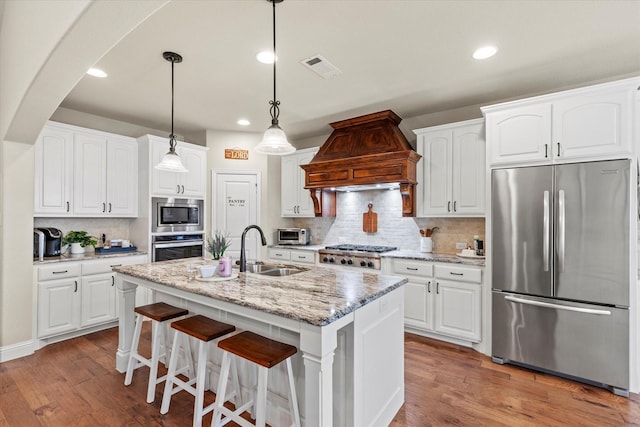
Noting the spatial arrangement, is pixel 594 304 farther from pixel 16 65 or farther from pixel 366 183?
pixel 16 65

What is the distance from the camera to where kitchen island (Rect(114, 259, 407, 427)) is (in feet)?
4.81

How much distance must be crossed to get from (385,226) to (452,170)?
121 cm

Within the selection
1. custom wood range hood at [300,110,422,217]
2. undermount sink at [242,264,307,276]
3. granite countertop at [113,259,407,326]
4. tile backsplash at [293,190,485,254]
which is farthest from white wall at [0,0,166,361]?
tile backsplash at [293,190,485,254]

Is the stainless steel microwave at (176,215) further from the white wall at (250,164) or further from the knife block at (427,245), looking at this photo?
the knife block at (427,245)

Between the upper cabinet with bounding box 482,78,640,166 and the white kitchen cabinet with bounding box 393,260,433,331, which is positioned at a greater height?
the upper cabinet with bounding box 482,78,640,166

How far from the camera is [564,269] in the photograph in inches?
103

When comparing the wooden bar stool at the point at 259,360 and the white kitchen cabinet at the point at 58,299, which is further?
the white kitchen cabinet at the point at 58,299

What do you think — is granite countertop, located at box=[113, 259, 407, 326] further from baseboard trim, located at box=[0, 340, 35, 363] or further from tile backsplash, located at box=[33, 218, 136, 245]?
tile backsplash, located at box=[33, 218, 136, 245]

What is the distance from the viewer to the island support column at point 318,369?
142 cm

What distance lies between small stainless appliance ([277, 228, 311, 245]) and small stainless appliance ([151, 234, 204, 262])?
120cm

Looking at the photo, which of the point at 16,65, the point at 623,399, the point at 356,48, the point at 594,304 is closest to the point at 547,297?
the point at 594,304

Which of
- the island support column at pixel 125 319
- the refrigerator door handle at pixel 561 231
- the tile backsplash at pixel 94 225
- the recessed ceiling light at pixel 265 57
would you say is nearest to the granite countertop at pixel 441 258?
the refrigerator door handle at pixel 561 231

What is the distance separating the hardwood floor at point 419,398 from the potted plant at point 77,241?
1206 mm

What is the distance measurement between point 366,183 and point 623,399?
2.90 meters
